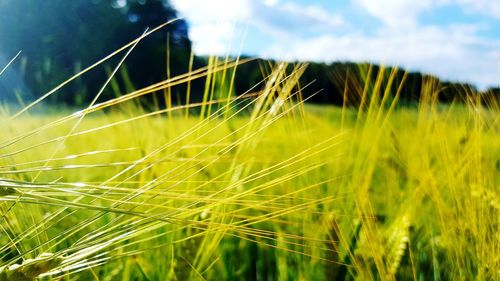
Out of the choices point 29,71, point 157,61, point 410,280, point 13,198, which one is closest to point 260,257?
point 410,280

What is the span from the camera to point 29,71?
12.0 meters

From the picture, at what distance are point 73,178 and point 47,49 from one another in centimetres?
1290

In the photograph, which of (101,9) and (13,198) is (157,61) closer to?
(101,9)

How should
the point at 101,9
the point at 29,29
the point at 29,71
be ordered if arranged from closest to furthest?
the point at 29,71, the point at 29,29, the point at 101,9

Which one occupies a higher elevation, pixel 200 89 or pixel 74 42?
pixel 74 42

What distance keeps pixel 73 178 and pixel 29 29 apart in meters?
12.8

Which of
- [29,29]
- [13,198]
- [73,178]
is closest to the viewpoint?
[13,198]

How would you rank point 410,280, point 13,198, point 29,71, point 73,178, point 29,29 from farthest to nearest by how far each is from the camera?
1. point 29,29
2. point 29,71
3. point 73,178
4. point 410,280
5. point 13,198

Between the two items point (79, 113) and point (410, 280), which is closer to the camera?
point (79, 113)

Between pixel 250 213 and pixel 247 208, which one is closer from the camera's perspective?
pixel 247 208

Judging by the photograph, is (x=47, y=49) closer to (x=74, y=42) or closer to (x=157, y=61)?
(x=74, y=42)

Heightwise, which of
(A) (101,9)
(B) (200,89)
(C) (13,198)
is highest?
(A) (101,9)

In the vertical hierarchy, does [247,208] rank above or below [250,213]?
above

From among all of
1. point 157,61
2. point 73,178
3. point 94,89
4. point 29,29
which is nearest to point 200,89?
point 157,61
